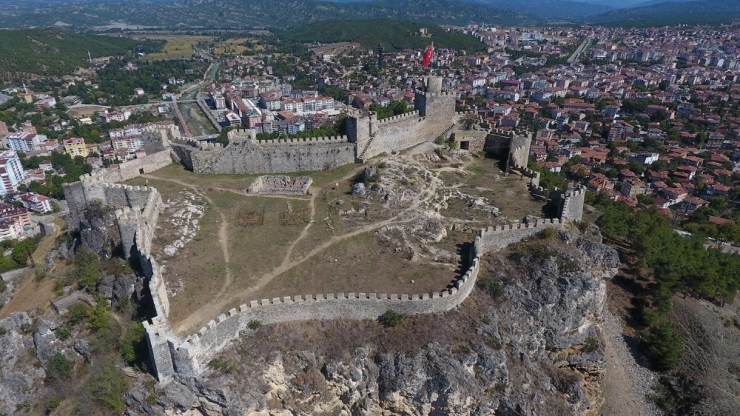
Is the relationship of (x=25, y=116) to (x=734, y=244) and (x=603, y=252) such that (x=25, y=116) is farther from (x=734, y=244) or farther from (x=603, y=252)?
(x=734, y=244)

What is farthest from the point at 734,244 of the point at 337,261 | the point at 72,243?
the point at 72,243

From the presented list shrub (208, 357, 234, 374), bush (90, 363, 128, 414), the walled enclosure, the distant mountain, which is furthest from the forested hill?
shrub (208, 357, 234, 374)

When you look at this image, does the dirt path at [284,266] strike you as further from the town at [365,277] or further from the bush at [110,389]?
the bush at [110,389]

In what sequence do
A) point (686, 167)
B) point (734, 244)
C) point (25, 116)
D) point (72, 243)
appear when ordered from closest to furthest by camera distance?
point (72, 243), point (734, 244), point (686, 167), point (25, 116)

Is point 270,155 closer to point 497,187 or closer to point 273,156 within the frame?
point 273,156

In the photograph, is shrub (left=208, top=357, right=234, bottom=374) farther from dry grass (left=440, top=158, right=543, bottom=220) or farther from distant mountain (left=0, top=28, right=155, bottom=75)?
distant mountain (left=0, top=28, right=155, bottom=75)

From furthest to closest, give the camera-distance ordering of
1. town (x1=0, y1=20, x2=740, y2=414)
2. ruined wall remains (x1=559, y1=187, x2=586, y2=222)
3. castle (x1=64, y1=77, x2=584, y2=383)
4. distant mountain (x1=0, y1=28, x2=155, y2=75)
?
distant mountain (x1=0, y1=28, x2=155, y2=75) < ruined wall remains (x1=559, y1=187, x2=586, y2=222) < town (x1=0, y1=20, x2=740, y2=414) < castle (x1=64, y1=77, x2=584, y2=383)

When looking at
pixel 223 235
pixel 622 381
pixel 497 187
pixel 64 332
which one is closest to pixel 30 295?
pixel 64 332
